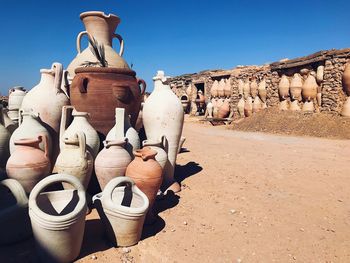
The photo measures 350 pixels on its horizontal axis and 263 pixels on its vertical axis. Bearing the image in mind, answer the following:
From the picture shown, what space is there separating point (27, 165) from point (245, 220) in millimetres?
2088

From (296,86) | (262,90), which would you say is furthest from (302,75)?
(262,90)

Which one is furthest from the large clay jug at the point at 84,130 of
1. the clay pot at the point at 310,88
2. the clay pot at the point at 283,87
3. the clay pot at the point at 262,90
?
the clay pot at the point at 262,90

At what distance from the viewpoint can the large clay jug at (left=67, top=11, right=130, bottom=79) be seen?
4152 millimetres

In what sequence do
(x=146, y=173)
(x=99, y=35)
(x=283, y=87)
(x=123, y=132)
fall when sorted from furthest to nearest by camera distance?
(x=283, y=87) → (x=99, y=35) → (x=123, y=132) → (x=146, y=173)

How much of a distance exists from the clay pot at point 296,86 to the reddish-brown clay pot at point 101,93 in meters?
8.97

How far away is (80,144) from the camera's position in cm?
270

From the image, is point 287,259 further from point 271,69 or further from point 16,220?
point 271,69

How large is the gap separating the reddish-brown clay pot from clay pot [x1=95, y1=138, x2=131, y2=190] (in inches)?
29.6

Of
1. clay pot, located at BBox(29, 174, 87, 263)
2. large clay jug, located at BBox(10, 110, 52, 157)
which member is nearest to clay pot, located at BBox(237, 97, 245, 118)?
large clay jug, located at BBox(10, 110, 52, 157)

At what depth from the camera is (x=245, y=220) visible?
2.78 m

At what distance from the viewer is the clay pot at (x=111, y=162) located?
107 inches

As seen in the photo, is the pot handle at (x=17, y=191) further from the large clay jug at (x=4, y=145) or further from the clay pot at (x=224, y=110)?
the clay pot at (x=224, y=110)

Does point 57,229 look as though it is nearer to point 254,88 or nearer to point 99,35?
point 99,35

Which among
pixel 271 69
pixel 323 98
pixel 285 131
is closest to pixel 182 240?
Result: pixel 285 131
